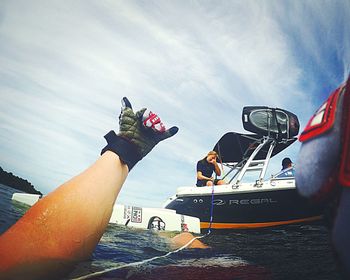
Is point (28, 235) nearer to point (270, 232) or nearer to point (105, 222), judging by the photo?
point (105, 222)

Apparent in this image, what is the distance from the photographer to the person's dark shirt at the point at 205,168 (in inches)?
311

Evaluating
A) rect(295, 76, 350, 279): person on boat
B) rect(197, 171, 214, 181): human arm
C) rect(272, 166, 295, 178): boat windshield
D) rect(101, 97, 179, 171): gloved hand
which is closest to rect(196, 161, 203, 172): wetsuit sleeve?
rect(197, 171, 214, 181): human arm

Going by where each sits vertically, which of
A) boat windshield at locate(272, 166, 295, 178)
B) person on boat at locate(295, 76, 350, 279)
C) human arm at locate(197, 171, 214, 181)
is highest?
human arm at locate(197, 171, 214, 181)

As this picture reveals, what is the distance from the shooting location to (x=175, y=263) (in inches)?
96.1

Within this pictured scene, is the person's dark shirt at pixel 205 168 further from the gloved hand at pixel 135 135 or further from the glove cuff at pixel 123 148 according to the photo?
the glove cuff at pixel 123 148

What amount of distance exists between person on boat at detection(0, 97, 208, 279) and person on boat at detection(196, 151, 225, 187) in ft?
19.4

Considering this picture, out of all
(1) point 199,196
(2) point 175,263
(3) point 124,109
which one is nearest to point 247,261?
(2) point 175,263

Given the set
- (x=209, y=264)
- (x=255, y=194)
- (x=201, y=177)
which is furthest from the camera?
(x=201, y=177)

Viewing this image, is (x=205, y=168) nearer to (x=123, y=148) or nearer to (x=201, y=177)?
(x=201, y=177)

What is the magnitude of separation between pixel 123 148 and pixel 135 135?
0.18m

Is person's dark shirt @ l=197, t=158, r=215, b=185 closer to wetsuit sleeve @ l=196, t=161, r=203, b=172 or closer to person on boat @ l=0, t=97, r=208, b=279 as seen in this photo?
wetsuit sleeve @ l=196, t=161, r=203, b=172

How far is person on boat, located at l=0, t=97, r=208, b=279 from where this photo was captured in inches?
54.3

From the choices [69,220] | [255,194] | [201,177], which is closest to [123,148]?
[69,220]

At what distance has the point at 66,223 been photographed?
1.56 m
